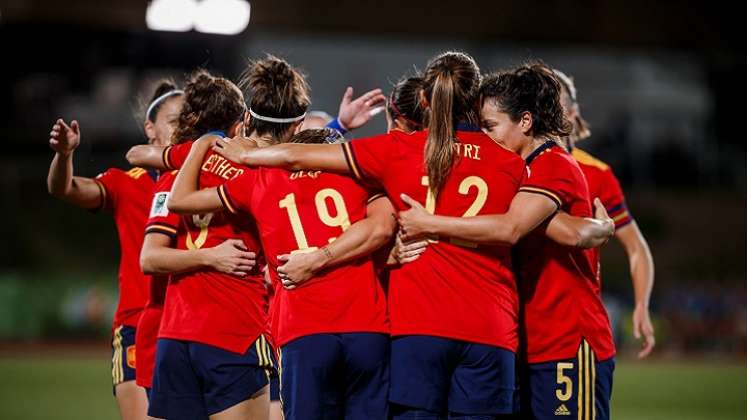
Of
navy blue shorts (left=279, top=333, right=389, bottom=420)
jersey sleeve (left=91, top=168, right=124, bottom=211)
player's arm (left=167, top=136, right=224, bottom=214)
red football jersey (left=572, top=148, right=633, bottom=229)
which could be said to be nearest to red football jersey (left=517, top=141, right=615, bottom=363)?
navy blue shorts (left=279, top=333, right=389, bottom=420)

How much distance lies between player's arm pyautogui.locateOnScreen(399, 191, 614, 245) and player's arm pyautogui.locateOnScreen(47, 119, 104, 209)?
1.99 meters

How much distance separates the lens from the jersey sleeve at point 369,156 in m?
3.89

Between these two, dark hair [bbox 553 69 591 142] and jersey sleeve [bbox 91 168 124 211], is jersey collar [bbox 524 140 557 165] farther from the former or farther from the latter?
jersey sleeve [bbox 91 168 124 211]

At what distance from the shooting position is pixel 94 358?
1705 cm

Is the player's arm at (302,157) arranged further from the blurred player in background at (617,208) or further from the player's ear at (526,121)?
the blurred player in background at (617,208)

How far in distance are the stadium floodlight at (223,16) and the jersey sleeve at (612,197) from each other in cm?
1099

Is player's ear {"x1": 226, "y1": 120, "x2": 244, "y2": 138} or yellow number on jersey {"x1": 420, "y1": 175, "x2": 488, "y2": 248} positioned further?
player's ear {"x1": 226, "y1": 120, "x2": 244, "y2": 138}

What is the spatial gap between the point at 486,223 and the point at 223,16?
503 inches

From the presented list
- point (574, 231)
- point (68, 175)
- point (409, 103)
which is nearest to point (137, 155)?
point (68, 175)

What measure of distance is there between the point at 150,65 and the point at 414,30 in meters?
7.56

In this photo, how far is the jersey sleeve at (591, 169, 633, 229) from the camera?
208 inches

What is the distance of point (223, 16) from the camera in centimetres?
1582

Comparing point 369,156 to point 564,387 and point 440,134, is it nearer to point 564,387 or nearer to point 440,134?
point 440,134

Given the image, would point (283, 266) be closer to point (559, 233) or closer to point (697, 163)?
point (559, 233)
